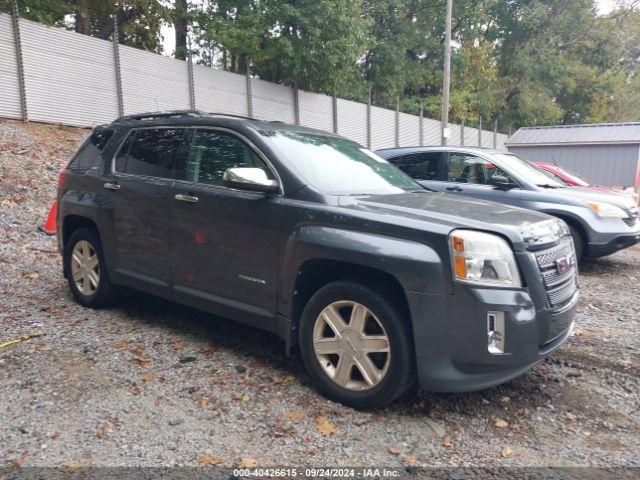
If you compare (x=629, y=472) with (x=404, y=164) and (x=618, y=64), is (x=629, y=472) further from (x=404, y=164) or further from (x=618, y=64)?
(x=618, y=64)

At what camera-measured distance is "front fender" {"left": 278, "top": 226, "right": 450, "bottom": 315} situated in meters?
3.06

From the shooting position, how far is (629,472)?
9.14 ft

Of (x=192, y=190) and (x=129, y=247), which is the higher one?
(x=192, y=190)

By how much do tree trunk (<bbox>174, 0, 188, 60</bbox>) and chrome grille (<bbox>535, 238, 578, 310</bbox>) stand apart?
57.1 feet

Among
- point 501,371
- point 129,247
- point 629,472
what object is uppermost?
point 129,247

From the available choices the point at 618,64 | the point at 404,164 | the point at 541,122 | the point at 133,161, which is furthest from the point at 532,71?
the point at 133,161

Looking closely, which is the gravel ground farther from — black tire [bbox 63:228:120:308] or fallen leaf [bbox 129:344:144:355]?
black tire [bbox 63:228:120:308]

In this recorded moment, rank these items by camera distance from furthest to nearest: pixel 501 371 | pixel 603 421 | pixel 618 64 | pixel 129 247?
pixel 618 64
pixel 129 247
pixel 603 421
pixel 501 371

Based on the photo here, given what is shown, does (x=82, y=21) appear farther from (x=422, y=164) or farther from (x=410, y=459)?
(x=410, y=459)

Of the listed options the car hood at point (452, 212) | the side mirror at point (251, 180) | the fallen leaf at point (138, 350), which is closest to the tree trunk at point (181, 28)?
the fallen leaf at point (138, 350)

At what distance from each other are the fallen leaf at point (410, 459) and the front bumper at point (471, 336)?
1.33 ft

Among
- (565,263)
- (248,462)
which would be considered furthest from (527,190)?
(248,462)

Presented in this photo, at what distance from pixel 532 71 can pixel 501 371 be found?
33.7m

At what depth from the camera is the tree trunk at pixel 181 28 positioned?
1805 cm
